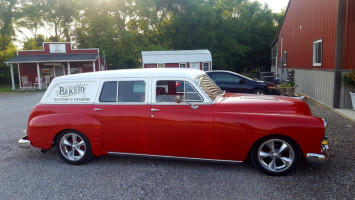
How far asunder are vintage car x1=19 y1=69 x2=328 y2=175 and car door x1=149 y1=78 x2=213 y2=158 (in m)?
0.02

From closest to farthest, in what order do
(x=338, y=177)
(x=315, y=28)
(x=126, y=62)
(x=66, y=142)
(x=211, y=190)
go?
(x=211, y=190) < (x=338, y=177) < (x=66, y=142) < (x=315, y=28) < (x=126, y=62)

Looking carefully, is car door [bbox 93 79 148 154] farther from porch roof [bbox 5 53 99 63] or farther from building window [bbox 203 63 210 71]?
porch roof [bbox 5 53 99 63]

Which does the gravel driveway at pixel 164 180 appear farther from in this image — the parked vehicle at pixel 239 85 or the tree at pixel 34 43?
the tree at pixel 34 43

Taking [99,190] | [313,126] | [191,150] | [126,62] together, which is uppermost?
[126,62]

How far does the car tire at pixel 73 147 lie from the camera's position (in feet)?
16.7

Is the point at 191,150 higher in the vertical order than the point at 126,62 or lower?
lower

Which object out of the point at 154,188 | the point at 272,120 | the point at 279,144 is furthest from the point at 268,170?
the point at 154,188

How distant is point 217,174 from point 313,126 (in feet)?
5.32

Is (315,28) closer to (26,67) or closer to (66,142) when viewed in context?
(66,142)

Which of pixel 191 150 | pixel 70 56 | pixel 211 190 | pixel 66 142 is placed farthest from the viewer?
pixel 70 56

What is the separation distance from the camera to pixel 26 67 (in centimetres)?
2883


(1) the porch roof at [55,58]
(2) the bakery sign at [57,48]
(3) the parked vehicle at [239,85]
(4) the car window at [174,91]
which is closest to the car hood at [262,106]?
(4) the car window at [174,91]

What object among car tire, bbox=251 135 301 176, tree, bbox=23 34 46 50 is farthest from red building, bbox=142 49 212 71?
tree, bbox=23 34 46 50

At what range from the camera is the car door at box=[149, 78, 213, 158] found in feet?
15.1
